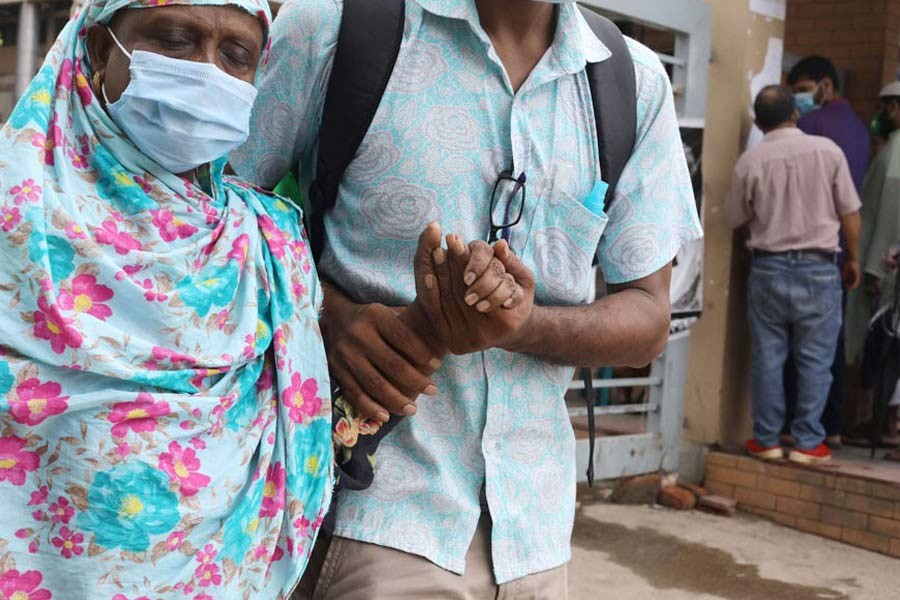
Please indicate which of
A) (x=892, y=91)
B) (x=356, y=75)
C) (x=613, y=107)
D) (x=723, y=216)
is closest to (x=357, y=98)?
(x=356, y=75)

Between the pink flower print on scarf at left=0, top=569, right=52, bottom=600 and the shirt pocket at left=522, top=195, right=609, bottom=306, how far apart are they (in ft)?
2.80

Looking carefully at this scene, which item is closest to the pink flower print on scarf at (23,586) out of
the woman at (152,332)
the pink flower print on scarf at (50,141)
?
the woman at (152,332)

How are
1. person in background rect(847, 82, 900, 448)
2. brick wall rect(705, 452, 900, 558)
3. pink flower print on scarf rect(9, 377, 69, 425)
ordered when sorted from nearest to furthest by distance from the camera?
pink flower print on scarf rect(9, 377, 69, 425) → brick wall rect(705, 452, 900, 558) → person in background rect(847, 82, 900, 448)

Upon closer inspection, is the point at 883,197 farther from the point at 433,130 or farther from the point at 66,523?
the point at 66,523

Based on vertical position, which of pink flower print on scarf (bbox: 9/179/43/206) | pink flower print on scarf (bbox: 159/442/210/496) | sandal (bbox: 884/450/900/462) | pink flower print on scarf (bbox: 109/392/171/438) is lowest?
sandal (bbox: 884/450/900/462)

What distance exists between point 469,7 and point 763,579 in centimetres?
383

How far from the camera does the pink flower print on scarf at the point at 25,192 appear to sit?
54.6 inches

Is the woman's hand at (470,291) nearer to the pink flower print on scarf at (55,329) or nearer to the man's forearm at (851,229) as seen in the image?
the pink flower print on scarf at (55,329)

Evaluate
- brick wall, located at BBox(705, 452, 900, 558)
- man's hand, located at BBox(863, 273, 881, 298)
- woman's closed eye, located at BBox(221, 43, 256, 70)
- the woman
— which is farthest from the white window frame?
the woman

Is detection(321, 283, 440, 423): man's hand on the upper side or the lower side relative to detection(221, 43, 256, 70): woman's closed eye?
lower

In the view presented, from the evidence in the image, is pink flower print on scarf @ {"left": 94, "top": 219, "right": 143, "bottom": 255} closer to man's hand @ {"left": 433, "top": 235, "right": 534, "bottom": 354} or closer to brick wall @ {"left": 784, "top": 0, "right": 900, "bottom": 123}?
man's hand @ {"left": 433, "top": 235, "right": 534, "bottom": 354}

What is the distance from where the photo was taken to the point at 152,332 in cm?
145

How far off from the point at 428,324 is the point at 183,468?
38 centimetres

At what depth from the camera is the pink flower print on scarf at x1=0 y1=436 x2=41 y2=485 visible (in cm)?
138
